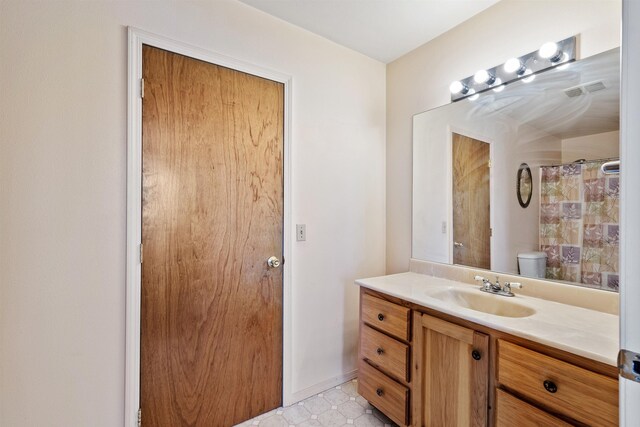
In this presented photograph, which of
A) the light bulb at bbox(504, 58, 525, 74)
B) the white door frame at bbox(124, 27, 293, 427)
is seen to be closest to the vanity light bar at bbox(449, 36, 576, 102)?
the light bulb at bbox(504, 58, 525, 74)

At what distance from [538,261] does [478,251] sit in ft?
1.05

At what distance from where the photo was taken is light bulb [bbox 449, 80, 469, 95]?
1885 millimetres

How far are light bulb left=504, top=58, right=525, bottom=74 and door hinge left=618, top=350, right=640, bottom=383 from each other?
1.53 meters

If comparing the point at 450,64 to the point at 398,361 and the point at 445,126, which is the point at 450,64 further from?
the point at 398,361

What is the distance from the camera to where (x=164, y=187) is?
60.4 inches

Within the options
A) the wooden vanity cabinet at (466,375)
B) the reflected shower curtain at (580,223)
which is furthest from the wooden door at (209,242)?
the reflected shower curtain at (580,223)

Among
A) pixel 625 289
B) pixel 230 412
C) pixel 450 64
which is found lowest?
pixel 230 412

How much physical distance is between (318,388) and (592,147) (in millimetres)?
2072

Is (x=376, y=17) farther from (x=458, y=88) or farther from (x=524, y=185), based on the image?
(x=524, y=185)

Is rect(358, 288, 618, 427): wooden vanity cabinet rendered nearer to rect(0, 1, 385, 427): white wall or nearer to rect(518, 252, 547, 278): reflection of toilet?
rect(518, 252, 547, 278): reflection of toilet

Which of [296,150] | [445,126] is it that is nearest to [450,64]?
Result: [445,126]

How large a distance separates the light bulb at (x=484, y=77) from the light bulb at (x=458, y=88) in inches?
3.4

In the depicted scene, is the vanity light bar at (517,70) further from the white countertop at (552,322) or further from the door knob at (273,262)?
the door knob at (273,262)

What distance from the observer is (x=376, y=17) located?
6.05 feet
